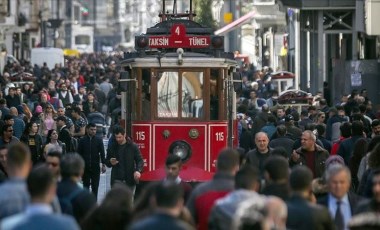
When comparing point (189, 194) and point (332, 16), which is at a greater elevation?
point (332, 16)

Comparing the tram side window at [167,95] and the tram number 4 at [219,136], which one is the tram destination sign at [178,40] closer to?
the tram side window at [167,95]

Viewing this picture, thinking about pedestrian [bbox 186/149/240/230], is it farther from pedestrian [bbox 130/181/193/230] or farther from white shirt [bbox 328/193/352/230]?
pedestrian [bbox 130/181/193/230]

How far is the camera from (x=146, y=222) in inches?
403

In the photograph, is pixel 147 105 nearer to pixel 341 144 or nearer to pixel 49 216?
pixel 341 144

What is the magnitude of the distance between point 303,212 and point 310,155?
7388 mm

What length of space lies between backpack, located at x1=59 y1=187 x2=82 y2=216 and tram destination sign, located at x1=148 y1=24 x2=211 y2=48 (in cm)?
1030

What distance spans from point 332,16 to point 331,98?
7.65ft

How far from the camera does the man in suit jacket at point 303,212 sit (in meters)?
12.1

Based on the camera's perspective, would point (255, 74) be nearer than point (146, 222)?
No

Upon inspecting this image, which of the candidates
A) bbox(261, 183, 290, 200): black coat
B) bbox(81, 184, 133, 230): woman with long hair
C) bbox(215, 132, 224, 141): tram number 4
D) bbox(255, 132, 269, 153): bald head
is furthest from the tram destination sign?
bbox(81, 184, 133, 230): woman with long hair

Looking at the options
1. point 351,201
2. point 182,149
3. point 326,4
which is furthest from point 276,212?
point 326,4

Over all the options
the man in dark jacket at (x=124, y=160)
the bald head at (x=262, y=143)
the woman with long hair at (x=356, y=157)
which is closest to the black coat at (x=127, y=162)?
the man in dark jacket at (x=124, y=160)

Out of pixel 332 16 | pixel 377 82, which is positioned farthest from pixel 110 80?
pixel 377 82

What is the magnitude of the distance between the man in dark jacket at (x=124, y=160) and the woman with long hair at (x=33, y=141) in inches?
61.1
